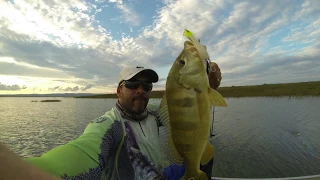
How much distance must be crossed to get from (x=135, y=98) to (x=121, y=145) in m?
0.96

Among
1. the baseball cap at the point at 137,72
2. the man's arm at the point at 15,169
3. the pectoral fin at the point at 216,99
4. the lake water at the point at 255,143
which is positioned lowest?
the lake water at the point at 255,143

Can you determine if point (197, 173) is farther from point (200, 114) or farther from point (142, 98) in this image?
point (142, 98)

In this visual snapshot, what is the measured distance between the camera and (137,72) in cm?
398

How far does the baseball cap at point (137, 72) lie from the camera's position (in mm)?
4013

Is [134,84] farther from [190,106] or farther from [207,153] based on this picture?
[207,153]

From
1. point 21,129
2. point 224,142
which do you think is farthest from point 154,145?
point 21,129

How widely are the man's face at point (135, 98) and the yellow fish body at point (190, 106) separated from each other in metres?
1.44

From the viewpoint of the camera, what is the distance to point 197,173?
8.15ft

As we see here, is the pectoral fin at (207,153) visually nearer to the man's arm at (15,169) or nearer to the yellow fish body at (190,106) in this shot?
the yellow fish body at (190,106)

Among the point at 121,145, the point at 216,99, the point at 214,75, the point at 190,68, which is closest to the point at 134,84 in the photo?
the point at 121,145

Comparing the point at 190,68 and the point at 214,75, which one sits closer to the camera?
the point at 190,68

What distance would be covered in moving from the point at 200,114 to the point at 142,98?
5.91 feet

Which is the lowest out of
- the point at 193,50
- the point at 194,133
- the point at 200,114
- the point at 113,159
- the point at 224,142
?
the point at 224,142

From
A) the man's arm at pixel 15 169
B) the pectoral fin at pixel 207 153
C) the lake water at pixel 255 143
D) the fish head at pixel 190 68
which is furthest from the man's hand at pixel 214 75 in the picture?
the lake water at pixel 255 143
